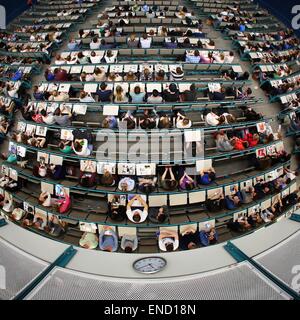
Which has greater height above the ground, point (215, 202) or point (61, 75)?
point (61, 75)

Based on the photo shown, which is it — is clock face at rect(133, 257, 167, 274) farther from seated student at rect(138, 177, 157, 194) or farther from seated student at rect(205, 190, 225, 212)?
seated student at rect(205, 190, 225, 212)

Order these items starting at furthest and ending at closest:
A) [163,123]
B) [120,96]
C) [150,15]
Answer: [150,15]
[120,96]
[163,123]

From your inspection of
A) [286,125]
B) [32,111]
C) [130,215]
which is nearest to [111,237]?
[130,215]

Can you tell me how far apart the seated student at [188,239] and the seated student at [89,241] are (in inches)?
98.1

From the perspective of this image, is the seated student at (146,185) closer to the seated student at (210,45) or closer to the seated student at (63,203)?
the seated student at (63,203)

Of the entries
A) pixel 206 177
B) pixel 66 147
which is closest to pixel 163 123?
pixel 206 177

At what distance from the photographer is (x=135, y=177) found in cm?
862

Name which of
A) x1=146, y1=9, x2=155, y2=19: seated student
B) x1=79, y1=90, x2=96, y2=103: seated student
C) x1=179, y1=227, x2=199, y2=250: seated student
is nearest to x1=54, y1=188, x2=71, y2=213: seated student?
x1=79, y1=90, x2=96, y2=103: seated student

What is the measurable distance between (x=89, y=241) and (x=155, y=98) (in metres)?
5.24

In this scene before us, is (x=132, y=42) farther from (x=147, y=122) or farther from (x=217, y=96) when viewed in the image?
(x=147, y=122)

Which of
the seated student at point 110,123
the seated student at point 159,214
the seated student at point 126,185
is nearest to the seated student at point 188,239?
the seated student at point 159,214

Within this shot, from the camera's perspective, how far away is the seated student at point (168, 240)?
24.5ft

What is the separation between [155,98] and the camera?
938cm
